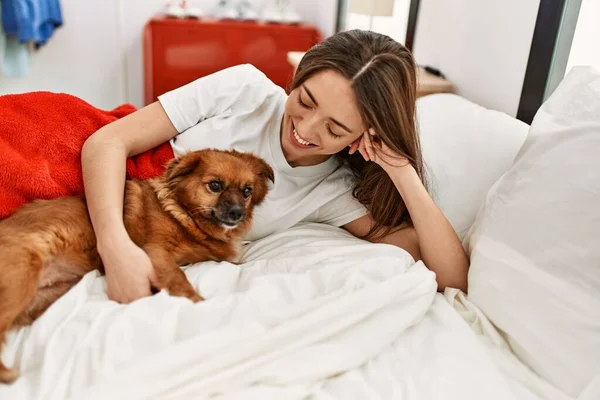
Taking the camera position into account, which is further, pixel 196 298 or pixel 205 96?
pixel 205 96

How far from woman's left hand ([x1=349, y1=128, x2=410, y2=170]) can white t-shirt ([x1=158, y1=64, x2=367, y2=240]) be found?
23 centimetres

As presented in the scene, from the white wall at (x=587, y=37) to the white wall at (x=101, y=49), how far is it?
10.2 ft

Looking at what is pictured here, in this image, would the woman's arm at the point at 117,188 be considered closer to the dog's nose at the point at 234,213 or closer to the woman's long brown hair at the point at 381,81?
the dog's nose at the point at 234,213

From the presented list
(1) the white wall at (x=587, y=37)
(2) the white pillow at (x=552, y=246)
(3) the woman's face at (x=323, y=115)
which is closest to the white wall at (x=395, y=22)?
(1) the white wall at (x=587, y=37)

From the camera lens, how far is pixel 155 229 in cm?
160

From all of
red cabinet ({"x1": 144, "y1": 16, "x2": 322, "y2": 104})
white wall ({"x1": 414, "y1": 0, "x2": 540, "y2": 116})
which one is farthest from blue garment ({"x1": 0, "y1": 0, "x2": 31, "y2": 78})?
white wall ({"x1": 414, "y1": 0, "x2": 540, "y2": 116})

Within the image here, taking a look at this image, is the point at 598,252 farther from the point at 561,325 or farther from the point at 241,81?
the point at 241,81

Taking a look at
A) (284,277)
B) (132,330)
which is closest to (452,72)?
(284,277)

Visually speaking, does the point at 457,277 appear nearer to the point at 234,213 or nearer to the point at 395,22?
the point at 234,213

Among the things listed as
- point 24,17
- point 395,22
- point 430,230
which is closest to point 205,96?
point 430,230

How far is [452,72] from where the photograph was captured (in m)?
2.64

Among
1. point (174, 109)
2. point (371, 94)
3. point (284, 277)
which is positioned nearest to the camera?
point (284, 277)

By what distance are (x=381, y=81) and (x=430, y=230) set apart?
0.46 metres

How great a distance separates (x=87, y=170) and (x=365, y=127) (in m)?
0.81
